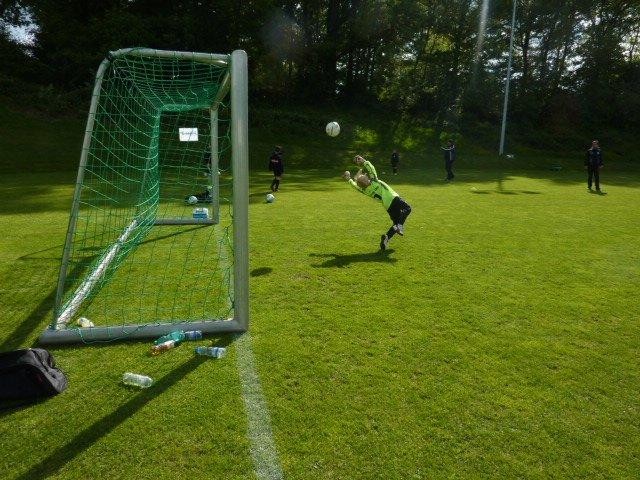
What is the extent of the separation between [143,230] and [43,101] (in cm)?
2394

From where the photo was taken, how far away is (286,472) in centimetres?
301

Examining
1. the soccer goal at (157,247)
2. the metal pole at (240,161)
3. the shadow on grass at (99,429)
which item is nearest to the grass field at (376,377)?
the shadow on grass at (99,429)

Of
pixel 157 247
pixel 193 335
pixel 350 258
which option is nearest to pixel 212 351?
pixel 193 335

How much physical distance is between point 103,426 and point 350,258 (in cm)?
521

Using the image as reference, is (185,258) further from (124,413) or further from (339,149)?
(339,149)

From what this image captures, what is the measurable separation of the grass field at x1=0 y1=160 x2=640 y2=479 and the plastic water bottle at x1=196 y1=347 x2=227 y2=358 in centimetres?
9

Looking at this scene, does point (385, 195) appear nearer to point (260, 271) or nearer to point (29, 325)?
point (260, 271)

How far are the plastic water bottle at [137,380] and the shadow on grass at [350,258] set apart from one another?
386 cm

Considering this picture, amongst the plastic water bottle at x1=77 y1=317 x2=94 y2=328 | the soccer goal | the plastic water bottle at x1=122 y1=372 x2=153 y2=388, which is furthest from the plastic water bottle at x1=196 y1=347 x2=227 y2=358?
Result: the plastic water bottle at x1=77 y1=317 x2=94 y2=328

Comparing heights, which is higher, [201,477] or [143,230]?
[143,230]

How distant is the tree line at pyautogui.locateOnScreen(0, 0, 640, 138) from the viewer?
34.1 m

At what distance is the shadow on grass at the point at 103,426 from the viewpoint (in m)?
3.01

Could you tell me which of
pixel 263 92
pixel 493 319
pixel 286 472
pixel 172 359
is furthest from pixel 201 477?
pixel 263 92

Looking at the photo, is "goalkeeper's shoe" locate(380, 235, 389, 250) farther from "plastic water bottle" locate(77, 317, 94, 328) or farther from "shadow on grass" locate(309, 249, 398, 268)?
"plastic water bottle" locate(77, 317, 94, 328)
